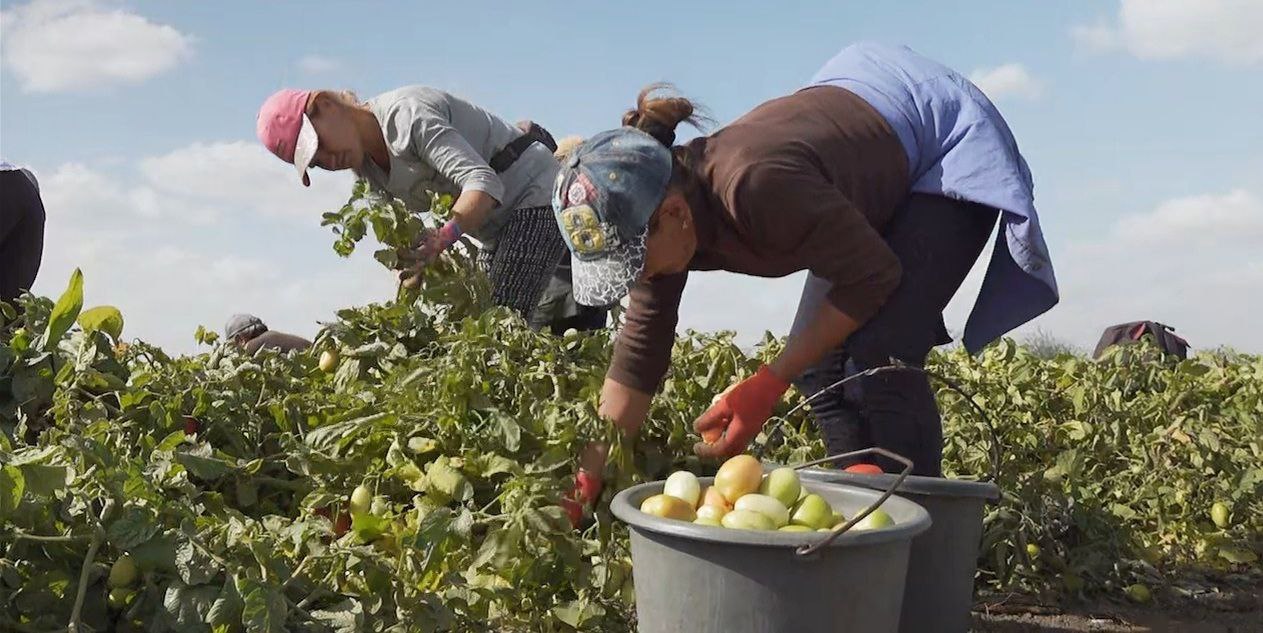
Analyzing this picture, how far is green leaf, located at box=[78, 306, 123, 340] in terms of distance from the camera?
286 centimetres

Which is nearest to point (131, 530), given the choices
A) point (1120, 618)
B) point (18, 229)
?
point (1120, 618)

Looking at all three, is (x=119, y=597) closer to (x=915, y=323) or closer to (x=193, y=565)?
(x=193, y=565)

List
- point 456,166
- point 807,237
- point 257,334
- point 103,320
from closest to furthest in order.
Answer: point 807,237, point 103,320, point 456,166, point 257,334

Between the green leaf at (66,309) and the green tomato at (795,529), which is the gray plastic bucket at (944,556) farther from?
the green leaf at (66,309)

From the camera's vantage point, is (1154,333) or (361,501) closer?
(361,501)

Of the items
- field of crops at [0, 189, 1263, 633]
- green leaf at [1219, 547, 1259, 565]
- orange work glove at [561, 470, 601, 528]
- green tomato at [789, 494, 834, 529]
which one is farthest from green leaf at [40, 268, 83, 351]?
green leaf at [1219, 547, 1259, 565]

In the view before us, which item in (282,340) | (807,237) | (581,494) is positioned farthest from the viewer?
→ (282,340)

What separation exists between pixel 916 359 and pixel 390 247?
5.28 feet

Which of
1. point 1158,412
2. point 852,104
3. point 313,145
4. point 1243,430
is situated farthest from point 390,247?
point 1243,430

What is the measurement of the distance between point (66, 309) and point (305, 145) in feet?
3.20

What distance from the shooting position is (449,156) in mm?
3430

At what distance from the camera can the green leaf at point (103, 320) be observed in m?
2.86

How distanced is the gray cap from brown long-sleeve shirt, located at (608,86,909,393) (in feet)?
14.0

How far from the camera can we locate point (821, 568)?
1.85 m
